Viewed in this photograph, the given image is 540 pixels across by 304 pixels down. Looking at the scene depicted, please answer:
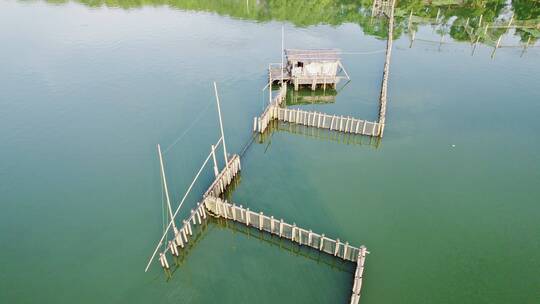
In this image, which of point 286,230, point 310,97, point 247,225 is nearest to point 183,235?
point 247,225

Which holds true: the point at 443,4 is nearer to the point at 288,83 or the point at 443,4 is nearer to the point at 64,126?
the point at 288,83

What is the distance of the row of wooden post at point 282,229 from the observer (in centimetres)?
2223

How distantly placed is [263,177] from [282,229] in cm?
777

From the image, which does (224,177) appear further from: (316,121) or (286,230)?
(316,121)

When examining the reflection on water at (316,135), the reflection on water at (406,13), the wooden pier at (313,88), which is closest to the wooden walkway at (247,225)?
the reflection on water at (316,135)

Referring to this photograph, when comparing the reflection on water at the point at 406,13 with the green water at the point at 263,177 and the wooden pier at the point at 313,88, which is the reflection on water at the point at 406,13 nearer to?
the green water at the point at 263,177

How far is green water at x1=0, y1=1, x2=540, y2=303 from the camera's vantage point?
22.1 meters

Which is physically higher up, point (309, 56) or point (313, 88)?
point (309, 56)

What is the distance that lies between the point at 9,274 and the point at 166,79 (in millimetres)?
33498

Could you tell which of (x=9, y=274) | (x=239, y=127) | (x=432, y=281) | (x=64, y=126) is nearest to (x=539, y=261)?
(x=432, y=281)

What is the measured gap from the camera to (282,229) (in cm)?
2386

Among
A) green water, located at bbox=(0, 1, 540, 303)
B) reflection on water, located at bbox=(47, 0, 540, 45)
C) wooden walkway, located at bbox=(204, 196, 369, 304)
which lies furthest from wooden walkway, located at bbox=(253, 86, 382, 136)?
reflection on water, located at bbox=(47, 0, 540, 45)

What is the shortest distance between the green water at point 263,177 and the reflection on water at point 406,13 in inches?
437

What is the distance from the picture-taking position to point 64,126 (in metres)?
38.3
